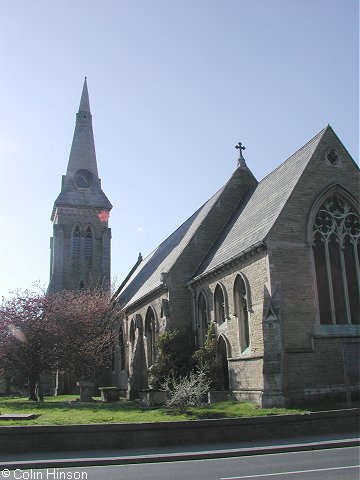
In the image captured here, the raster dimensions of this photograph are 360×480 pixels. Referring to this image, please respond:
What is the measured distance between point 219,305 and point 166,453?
11012 mm

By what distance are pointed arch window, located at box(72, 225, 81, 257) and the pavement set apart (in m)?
33.3

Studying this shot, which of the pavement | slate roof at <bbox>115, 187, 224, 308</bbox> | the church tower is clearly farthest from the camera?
the church tower

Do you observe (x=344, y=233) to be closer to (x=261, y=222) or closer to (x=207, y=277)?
(x=261, y=222)

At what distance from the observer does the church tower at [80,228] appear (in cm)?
4338

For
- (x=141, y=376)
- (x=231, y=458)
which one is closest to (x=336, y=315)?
(x=231, y=458)

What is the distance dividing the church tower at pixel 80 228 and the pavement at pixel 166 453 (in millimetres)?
31686

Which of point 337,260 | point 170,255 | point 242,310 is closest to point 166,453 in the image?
point 242,310

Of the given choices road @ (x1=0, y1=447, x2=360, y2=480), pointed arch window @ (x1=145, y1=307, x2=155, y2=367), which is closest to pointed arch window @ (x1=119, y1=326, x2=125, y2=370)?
pointed arch window @ (x1=145, y1=307, x2=155, y2=367)

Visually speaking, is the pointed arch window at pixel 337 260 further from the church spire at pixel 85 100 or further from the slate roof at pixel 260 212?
the church spire at pixel 85 100

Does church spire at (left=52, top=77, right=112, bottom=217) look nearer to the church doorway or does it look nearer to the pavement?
the church doorway

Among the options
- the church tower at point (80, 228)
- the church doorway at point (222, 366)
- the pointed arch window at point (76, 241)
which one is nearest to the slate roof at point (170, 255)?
the church tower at point (80, 228)

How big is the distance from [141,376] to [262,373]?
12.8m

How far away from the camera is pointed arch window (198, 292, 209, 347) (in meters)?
23.5

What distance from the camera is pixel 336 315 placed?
59.3 feet
